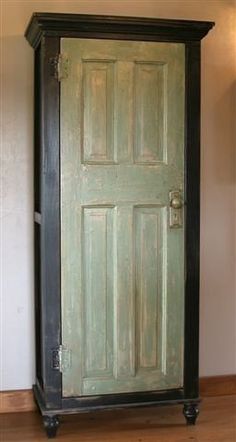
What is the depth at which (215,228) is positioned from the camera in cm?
312

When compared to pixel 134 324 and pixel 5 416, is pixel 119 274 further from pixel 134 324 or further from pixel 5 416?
pixel 5 416

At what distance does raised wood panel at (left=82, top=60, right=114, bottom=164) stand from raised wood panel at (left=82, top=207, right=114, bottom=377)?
0.24m

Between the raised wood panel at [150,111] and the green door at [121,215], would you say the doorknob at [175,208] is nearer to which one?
the green door at [121,215]

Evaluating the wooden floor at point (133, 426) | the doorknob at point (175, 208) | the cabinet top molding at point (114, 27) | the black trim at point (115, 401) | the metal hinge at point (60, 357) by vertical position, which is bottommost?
the wooden floor at point (133, 426)

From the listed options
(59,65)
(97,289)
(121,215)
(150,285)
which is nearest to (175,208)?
(121,215)

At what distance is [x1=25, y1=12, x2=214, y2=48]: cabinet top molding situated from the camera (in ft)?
8.07

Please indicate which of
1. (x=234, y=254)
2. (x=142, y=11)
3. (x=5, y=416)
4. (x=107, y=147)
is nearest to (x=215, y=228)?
(x=234, y=254)

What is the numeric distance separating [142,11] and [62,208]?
1068 mm

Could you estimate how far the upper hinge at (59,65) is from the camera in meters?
2.50

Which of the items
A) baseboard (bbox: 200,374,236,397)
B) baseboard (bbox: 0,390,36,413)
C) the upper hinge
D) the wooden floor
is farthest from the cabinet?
baseboard (bbox: 200,374,236,397)

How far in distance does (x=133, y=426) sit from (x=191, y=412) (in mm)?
262

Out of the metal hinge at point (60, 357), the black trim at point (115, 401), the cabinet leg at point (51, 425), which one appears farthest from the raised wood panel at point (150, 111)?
the cabinet leg at point (51, 425)

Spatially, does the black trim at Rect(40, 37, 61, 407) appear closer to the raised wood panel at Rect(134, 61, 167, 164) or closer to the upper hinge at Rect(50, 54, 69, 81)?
the upper hinge at Rect(50, 54, 69, 81)

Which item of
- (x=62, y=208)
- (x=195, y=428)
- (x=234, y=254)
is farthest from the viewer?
(x=234, y=254)
